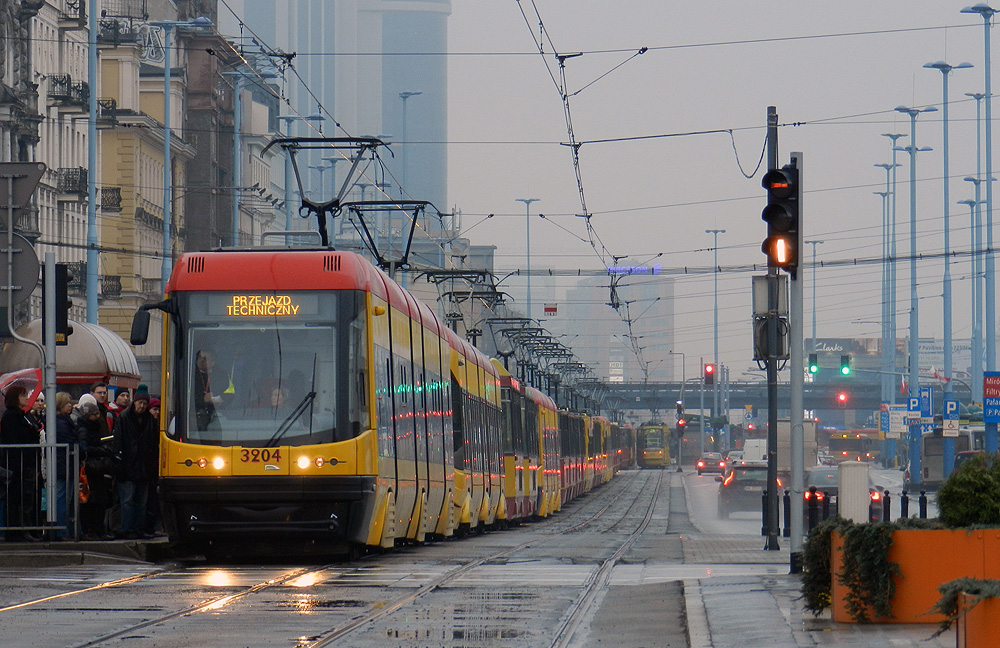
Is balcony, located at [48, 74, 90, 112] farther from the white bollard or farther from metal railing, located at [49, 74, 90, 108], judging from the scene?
the white bollard

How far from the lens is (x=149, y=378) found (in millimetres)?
46094

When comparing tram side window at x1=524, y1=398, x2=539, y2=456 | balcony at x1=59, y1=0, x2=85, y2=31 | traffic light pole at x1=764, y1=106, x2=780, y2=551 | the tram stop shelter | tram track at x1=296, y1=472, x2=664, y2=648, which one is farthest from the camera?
balcony at x1=59, y1=0, x2=85, y2=31

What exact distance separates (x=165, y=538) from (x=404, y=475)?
2.74 meters

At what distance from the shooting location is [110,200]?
6856 centimetres

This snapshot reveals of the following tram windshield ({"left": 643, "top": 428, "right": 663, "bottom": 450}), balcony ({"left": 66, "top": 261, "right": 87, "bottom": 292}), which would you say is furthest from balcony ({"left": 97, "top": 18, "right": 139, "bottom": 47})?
tram windshield ({"left": 643, "top": 428, "right": 663, "bottom": 450})

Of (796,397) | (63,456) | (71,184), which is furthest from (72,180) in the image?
(796,397)

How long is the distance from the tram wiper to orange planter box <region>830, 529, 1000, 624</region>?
7.21 metres

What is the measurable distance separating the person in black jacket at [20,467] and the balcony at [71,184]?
1752 inches

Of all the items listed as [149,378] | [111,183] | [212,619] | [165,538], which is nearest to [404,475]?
[165,538]

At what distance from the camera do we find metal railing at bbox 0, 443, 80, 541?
16922 mm

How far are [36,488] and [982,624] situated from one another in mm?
11124

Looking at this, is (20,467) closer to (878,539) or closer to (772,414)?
(878,539)

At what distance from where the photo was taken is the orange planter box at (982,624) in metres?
8.06

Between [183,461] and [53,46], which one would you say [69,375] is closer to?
[183,461]
